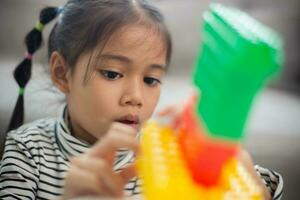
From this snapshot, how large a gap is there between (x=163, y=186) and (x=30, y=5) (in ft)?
1.38

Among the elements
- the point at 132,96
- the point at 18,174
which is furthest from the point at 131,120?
the point at 18,174

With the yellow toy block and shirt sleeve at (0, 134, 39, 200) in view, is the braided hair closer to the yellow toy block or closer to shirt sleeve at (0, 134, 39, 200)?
shirt sleeve at (0, 134, 39, 200)

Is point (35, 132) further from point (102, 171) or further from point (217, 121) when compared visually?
point (217, 121)

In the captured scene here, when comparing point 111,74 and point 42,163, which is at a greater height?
point 111,74

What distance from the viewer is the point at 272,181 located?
0.52 meters

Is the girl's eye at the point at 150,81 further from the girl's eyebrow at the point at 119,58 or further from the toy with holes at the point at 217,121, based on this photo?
the toy with holes at the point at 217,121

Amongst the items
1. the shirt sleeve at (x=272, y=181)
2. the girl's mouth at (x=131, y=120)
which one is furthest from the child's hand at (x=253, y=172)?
the girl's mouth at (x=131, y=120)

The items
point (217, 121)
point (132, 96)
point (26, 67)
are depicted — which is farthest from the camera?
point (26, 67)

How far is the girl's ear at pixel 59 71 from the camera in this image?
1.65ft

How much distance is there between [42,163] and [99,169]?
0.54 feet

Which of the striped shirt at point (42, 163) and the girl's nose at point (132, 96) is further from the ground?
the girl's nose at point (132, 96)

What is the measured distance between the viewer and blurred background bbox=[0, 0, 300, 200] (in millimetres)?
580

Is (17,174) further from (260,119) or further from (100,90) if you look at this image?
Answer: (260,119)

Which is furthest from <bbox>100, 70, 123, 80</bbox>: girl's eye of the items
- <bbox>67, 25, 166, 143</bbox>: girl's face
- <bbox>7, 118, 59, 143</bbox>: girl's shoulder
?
<bbox>7, 118, 59, 143</bbox>: girl's shoulder
